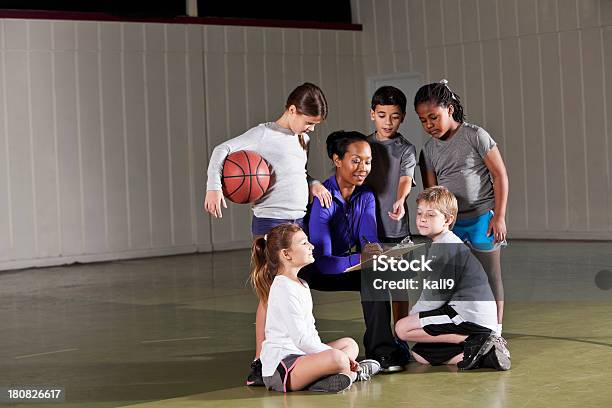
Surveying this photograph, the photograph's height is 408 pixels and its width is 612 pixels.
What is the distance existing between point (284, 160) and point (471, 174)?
102cm

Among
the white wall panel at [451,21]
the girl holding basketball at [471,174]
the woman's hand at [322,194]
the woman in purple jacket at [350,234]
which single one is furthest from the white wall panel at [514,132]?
the woman's hand at [322,194]

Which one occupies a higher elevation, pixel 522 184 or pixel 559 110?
pixel 559 110

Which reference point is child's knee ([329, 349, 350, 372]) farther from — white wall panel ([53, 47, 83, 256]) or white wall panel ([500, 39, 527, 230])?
white wall panel ([500, 39, 527, 230])

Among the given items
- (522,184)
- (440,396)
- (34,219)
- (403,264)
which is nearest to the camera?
(440,396)

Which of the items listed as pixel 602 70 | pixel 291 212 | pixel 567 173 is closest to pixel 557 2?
pixel 602 70

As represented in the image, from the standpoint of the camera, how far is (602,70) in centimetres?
1262

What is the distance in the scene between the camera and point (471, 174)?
19.1 ft

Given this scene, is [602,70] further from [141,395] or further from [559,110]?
[141,395]

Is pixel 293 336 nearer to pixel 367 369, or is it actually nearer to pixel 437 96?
pixel 367 369

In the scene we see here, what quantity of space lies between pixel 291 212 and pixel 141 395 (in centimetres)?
118

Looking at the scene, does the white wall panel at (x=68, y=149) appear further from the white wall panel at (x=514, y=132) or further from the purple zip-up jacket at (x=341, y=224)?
the purple zip-up jacket at (x=341, y=224)

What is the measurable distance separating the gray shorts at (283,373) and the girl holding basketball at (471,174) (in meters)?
1.28

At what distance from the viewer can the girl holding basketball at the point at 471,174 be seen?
5773 millimetres

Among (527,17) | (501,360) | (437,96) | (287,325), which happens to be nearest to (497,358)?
(501,360)
